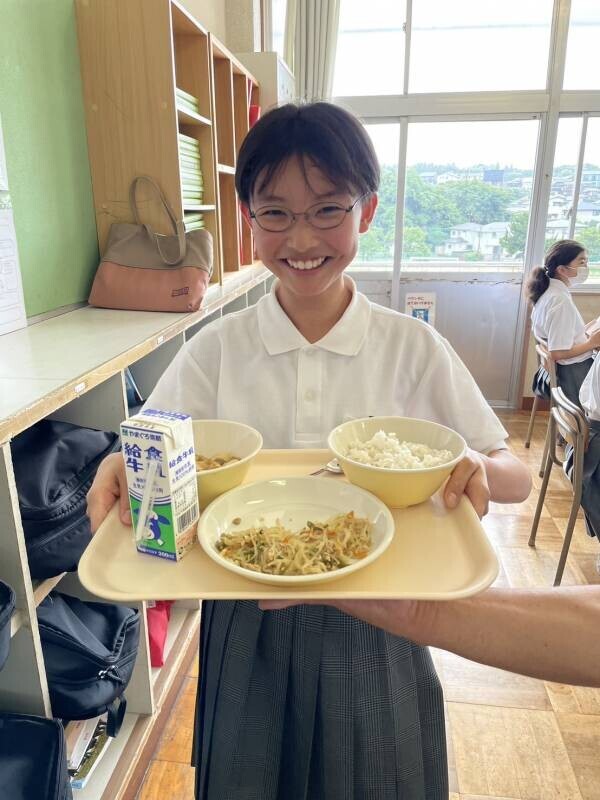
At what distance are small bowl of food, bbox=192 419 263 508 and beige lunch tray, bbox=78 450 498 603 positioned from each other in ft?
0.35

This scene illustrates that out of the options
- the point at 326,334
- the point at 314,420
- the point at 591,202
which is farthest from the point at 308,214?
the point at 591,202

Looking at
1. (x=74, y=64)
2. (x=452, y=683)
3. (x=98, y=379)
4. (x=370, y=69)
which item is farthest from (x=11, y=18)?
(x=370, y=69)

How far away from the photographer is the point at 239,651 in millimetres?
1042

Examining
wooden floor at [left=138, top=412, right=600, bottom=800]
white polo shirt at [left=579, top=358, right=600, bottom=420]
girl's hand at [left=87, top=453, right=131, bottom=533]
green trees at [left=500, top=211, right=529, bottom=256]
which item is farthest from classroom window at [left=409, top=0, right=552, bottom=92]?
girl's hand at [left=87, top=453, right=131, bottom=533]

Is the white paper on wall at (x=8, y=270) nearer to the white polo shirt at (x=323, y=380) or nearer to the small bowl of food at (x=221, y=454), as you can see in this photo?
the white polo shirt at (x=323, y=380)

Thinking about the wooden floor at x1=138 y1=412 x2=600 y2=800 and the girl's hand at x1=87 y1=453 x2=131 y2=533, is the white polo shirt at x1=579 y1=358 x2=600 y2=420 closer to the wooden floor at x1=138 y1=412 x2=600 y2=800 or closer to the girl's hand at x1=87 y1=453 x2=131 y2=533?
the wooden floor at x1=138 y1=412 x2=600 y2=800

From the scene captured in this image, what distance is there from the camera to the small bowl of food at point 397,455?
0.85 m

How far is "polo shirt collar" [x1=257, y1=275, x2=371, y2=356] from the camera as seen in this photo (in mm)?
1152

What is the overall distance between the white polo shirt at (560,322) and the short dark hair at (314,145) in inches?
108

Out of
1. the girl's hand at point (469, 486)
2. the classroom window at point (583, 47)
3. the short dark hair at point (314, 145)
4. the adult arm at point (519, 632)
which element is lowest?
the adult arm at point (519, 632)

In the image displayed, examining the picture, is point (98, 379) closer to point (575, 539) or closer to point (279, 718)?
point (279, 718)

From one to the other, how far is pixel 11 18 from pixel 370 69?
3611 millimetres

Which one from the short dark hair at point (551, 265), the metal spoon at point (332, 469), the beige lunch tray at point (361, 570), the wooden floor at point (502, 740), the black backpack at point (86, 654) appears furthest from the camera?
the short dark hair at point (551, 265)

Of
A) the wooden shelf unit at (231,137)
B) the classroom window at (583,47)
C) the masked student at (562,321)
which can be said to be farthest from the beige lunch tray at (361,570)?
the classroom window at (583,47)
